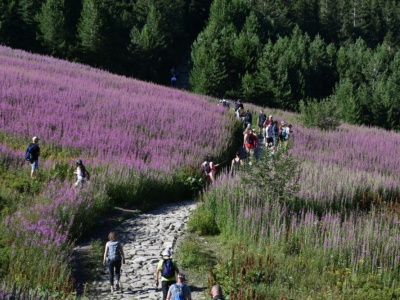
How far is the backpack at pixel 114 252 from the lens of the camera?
380 inches

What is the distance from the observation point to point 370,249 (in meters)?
10.7

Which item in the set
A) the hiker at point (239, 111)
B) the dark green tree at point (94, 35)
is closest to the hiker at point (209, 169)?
the hiker at point (239, 111)

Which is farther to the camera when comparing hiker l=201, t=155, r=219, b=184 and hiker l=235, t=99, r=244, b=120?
hiker l=235, t=99, r=244, b=120

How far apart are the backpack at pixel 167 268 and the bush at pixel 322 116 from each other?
24.6 m

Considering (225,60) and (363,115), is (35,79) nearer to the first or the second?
(225,60)

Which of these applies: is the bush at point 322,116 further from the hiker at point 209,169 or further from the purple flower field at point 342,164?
the hiker at point 209,169

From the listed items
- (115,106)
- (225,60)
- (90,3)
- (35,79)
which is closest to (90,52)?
(90,3)

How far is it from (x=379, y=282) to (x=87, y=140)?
1227 cm

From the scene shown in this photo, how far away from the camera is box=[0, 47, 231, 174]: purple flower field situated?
62.2 feet

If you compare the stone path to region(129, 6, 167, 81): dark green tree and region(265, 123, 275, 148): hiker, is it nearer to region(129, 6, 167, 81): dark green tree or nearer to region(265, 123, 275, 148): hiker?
region(265, 123, 275, 148): hiker

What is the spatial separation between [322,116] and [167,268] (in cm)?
2492

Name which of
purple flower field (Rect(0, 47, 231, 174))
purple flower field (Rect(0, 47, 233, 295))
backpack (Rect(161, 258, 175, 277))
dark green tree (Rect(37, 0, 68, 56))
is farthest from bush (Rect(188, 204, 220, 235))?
dark green tree (Rect(37, 0, 68, 56))

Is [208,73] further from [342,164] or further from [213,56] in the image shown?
[342,164]

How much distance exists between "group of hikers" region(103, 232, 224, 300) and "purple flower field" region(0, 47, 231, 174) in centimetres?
735
